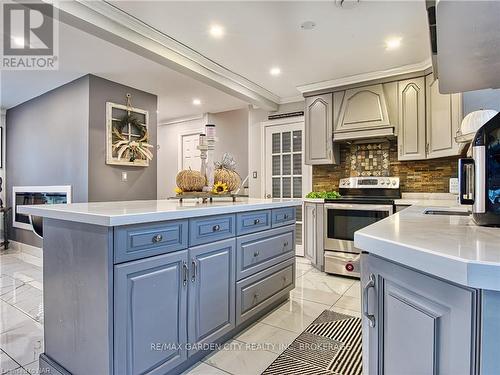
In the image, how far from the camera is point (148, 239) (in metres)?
1.44

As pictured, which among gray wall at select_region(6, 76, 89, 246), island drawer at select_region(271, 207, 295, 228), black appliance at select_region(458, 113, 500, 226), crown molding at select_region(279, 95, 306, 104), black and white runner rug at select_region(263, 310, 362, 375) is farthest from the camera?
crown molding at select_region(279, 95, 306, 104)

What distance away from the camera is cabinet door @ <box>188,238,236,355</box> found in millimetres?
1685

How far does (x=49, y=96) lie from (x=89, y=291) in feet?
13.5

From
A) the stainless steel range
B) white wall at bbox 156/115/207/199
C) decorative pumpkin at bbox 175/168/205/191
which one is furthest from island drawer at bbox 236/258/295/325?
white wall at bbox 156/115/207/199

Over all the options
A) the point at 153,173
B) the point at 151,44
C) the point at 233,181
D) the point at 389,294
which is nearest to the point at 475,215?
the point at 389,294

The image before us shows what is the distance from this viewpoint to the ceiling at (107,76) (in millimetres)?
2957

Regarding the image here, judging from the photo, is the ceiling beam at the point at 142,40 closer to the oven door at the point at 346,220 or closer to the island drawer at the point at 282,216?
the island drawer at the point at 282,216

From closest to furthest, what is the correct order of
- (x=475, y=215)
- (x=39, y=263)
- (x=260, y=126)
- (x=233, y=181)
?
(x=475, y=215) → (x=233, y=181) → (x=39, y=263) → (x=260, y=126)

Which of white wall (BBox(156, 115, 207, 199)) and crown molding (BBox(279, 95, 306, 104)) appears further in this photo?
white wall (BBox(156, 115, 207, 199))

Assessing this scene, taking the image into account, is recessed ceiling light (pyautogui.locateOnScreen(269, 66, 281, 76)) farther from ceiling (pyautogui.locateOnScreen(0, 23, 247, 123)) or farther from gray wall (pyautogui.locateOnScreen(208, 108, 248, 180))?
gray wall (pyautogui.locateOnScreen(208, 108, 248, 180))

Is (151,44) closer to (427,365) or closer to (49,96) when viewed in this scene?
(49,96)

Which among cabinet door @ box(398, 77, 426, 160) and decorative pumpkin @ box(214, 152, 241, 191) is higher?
cabinet door @ box(398, 77, 426, 160)

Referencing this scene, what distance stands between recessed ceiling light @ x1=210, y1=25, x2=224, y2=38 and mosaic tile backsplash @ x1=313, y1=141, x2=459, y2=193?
233 centimetres

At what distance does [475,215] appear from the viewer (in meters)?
1.05
